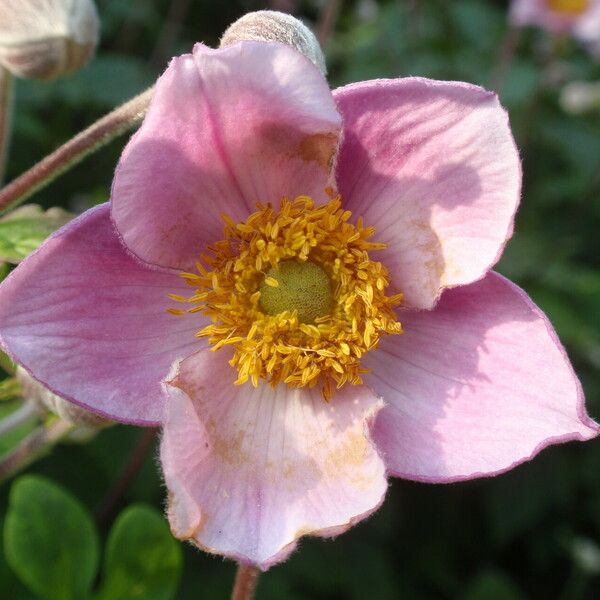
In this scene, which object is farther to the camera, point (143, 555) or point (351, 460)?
point (143, 555)

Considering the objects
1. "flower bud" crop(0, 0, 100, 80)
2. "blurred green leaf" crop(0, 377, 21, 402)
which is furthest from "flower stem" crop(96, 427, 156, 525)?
"flower bud" crop(0, 0, 100, 80)

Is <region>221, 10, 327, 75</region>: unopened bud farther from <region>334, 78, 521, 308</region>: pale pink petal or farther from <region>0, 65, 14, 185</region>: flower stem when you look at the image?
<region>0, 65, 14, 185</region>: flower stem

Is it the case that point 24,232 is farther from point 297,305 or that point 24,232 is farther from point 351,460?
point 351,460

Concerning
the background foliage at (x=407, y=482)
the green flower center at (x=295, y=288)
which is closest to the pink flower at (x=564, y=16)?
the background foliage at (x=407, y=482)

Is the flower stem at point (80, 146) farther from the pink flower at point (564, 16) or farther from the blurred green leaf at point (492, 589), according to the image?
the pink flower at point (564, 16)

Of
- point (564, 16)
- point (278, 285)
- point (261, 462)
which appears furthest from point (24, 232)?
point (564, 16)

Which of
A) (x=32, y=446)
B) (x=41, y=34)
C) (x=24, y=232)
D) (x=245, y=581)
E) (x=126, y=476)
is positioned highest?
(x=41, y=34)
